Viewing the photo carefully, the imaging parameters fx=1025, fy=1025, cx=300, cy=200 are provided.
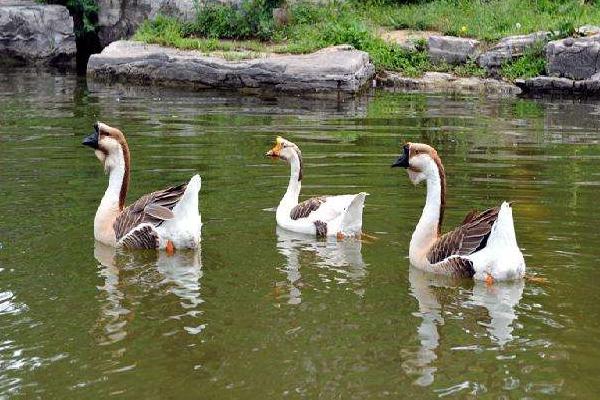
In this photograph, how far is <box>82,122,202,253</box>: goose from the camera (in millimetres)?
8461

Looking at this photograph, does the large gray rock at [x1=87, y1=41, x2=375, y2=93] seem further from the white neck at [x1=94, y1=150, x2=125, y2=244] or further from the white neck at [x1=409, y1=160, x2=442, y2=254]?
the white neck at [x1=409, y1=160, x2=442, y2=254]

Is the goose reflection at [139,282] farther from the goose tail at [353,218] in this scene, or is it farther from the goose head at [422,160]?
the goose head at [422,160]

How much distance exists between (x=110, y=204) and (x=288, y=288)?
8.13ft

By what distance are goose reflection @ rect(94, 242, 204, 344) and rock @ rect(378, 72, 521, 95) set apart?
12746 mm

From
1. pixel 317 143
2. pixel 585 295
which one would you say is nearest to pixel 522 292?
pixel 585 295

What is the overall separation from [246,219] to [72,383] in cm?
425

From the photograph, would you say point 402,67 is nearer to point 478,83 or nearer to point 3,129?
point 478,83

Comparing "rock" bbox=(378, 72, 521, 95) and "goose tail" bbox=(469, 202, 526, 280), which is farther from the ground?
"rock" bbox=(378, 72, 521, 95)

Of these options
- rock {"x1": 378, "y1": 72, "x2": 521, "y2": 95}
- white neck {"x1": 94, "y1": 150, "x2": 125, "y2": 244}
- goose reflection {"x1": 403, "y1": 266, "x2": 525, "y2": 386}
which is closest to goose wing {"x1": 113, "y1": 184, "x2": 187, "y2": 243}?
white neck {"x1": 94, "y1": 150, "x2": 125, "y2": 244}

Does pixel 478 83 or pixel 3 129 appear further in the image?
pixel 478 83

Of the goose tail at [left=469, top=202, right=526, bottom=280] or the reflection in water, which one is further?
the reflection in water

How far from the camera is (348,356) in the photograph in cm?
591

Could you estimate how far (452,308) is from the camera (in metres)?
7.03

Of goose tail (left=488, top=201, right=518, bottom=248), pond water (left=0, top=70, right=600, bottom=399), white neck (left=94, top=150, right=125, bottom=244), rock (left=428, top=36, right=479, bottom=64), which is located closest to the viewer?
pond water (left=0, top=70, right=600, bottom=399)
